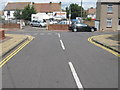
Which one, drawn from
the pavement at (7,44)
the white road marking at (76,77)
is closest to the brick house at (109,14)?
the pavement at (7,44)

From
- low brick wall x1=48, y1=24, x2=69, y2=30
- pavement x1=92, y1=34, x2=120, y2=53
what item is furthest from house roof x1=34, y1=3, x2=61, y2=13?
pavement x1=92, y1=34, x2=120, y2=53

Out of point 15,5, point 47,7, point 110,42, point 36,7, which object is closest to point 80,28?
point 110,42

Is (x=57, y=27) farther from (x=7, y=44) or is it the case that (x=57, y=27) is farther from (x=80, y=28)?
(x=7, y=44)

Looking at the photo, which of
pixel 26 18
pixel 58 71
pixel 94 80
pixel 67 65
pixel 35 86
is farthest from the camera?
pixel 26 18

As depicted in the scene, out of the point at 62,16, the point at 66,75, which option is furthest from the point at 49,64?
the point at 62,16

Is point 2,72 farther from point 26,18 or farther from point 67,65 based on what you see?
point 26,18

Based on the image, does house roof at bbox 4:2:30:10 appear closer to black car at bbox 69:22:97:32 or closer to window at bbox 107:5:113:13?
window at bbox 107:5:113:13

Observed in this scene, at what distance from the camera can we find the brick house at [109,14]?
46156 mm

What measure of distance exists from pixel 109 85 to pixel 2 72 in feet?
12.9

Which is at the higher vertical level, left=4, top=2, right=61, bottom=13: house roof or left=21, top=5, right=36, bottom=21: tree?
left=4, top=2, right=61, bottom=13: house roof

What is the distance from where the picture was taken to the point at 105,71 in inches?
369

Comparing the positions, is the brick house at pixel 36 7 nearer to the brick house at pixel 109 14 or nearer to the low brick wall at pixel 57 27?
the low brick wall at pixel 57 27

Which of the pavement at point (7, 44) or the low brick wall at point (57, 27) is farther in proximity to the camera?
the low brick wall at point (57, 27)

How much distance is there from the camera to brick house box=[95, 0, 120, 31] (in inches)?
1817
